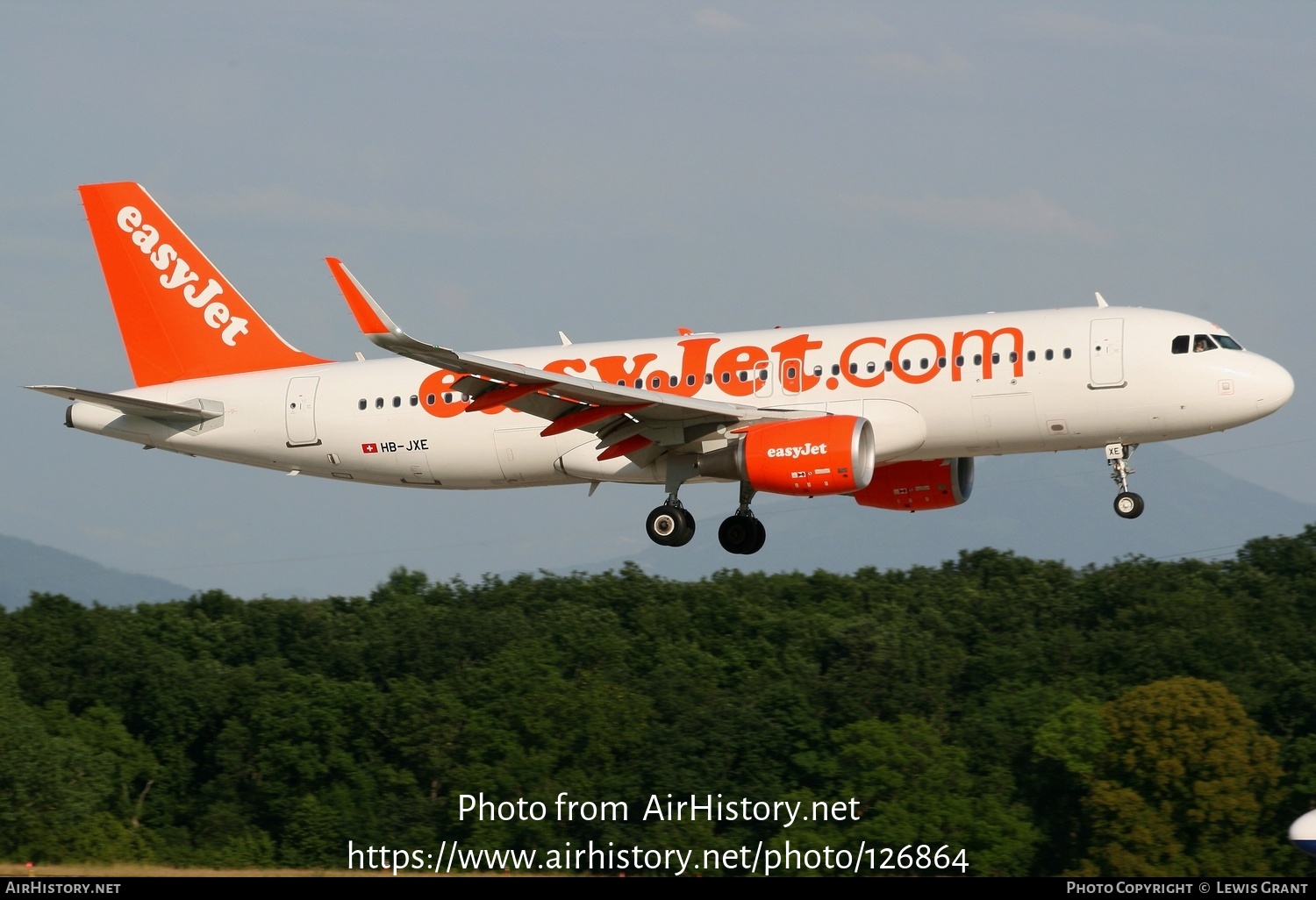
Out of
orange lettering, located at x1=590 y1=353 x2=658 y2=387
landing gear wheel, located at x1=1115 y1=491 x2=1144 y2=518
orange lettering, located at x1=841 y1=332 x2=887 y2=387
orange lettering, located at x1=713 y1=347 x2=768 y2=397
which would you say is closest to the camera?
landing gear wheel, located at x1=1115 y1=491 x2=1144 y2=518

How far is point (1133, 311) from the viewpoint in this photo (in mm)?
34812

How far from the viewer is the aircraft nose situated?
33.9m

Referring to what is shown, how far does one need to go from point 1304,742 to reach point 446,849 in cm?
4342

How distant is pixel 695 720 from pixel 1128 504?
59.1 m

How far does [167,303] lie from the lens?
41531 mm

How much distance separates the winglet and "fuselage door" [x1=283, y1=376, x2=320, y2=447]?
817 centimetres

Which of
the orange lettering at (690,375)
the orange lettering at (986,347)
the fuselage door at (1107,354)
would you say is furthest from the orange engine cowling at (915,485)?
the fuselage door at (1107,354)

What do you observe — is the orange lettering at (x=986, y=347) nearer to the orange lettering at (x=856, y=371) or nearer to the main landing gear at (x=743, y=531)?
the orange lettering at (x=856, y=371)

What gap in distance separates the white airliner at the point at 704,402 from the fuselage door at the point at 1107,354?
0.12 feet

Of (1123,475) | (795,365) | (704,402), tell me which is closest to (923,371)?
(795,365)

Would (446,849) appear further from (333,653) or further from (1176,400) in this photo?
(1176,400)

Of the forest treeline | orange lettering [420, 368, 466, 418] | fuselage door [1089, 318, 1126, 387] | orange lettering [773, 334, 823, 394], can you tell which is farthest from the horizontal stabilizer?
the forest treeline

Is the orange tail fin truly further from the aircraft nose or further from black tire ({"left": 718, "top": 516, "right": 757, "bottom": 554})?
the aircraft nose

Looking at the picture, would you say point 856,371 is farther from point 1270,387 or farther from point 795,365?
point 1270,387
